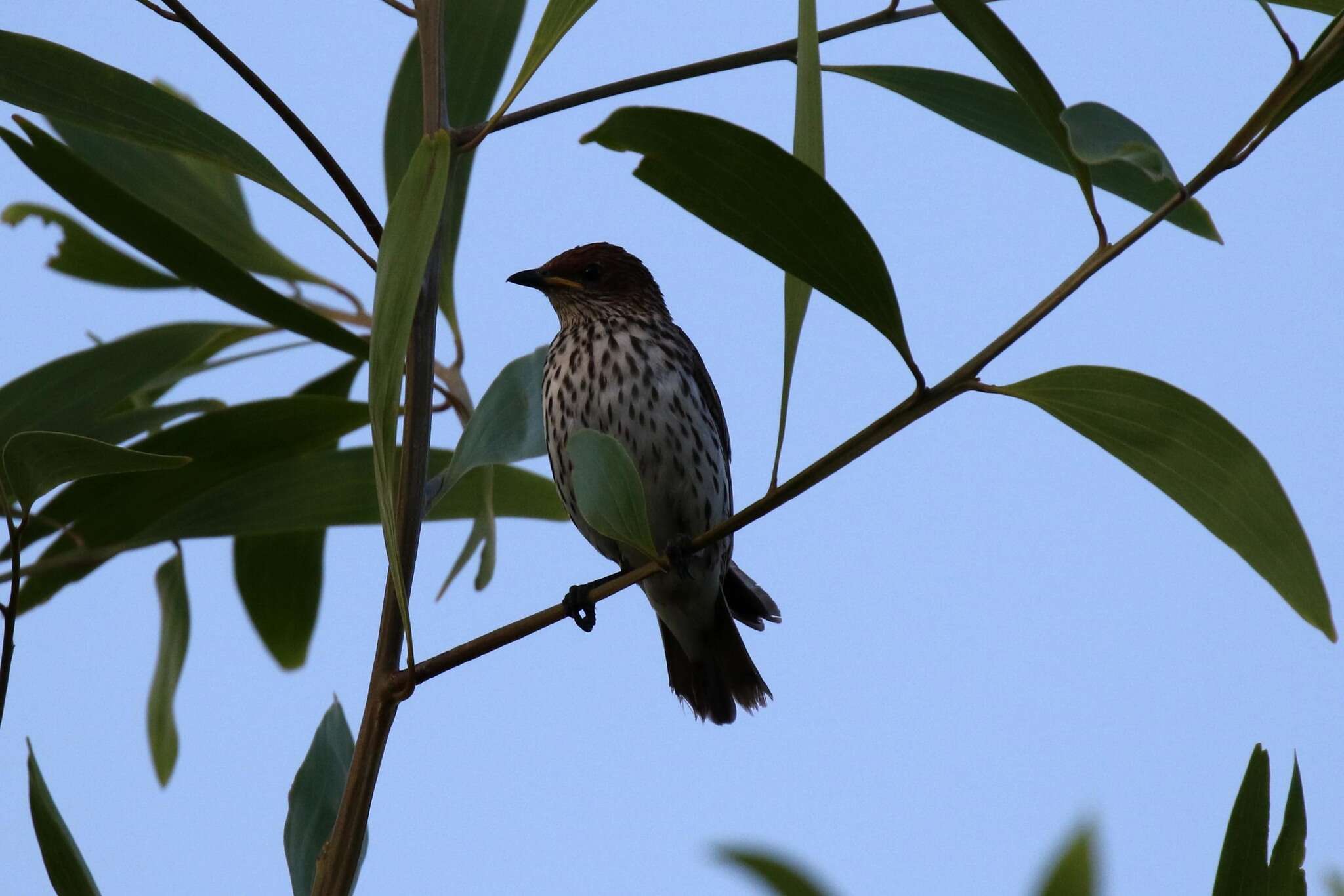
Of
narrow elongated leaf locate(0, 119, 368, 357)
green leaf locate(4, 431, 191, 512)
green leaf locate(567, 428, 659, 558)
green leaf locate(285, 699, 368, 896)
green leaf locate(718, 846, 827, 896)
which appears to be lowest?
green leaf locate(718, 846, 827, 896)

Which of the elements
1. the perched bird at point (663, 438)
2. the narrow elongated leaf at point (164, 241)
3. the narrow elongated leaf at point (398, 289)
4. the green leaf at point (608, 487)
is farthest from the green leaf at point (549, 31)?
the perched bird at point (663, 438)

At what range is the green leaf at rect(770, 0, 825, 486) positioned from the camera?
1.65m

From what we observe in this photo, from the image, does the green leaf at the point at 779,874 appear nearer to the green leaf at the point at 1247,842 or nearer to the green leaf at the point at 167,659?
the green leaf at the point at 1247,842

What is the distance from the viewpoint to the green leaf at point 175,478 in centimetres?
262

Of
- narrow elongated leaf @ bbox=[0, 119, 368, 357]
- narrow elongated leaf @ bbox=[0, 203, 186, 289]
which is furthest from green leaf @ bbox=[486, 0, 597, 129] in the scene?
narrow elongated leaf @ bbox=[0, 203, 186, 289]

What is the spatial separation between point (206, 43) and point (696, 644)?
2299 millimetres

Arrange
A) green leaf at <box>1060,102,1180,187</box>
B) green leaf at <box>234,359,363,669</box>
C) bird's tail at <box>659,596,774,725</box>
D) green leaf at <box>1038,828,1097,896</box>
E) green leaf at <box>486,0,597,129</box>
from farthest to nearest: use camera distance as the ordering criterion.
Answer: bird's tail at <box>659,596,774,725</box> → green leaf at <box>234,359,363,669</box> → green leaf at <box>486,0,597,129</box> → green leaf at <box>1060,102,1180,187</box> → green leaf at <box>1038,828,1097,896</box>

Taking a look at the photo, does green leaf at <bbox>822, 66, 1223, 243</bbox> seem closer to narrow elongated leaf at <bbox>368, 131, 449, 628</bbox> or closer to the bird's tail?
narrow elongated leaf at <bbox>368, 131, 449, 628</bbox>

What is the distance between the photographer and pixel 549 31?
1814 millimetres

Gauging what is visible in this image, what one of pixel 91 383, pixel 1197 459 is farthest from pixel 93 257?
pixel 1197 459

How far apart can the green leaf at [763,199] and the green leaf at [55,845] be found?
43.6 inches

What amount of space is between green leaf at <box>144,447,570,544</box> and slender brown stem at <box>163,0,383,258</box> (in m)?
0.68

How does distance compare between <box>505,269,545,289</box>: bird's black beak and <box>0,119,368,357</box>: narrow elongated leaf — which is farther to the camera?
<box>505,269,545,289</box>: bird's black beak

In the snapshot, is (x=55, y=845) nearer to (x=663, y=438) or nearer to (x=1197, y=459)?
(x=1197, y=459)
